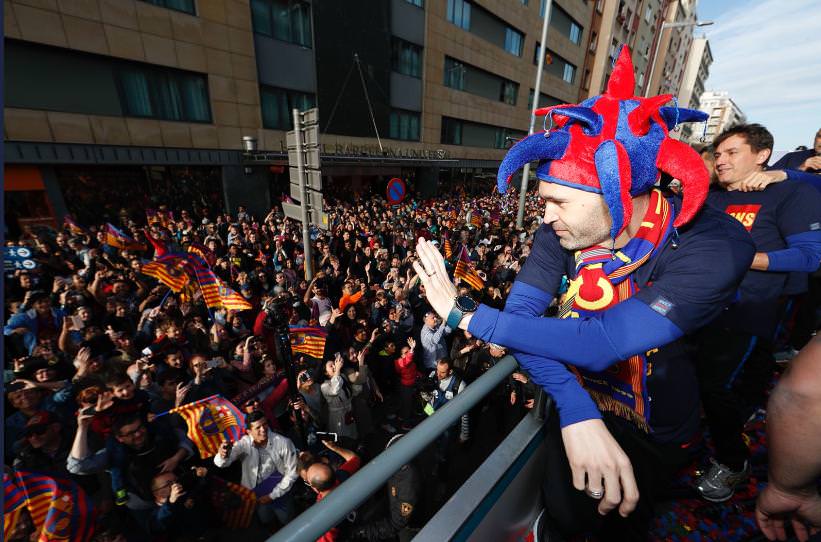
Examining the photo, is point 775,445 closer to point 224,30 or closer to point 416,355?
point 416,355

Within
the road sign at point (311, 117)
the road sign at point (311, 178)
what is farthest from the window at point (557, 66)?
the road sign at point (311, 178)

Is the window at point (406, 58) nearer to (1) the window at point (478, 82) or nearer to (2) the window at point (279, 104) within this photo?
(1) the window at point (478, 82)

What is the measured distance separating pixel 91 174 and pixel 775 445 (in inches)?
650

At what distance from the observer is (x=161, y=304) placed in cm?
633

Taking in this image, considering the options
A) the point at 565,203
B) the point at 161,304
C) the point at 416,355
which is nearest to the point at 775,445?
the point at 565,203

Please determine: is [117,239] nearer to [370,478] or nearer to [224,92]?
[224,92]

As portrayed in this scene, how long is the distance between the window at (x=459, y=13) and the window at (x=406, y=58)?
3.09 m

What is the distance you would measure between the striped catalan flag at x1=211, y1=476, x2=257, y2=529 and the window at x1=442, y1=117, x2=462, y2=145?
2235 centimetres

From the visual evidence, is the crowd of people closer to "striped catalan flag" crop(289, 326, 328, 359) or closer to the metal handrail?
"striped catalan flag" crop(289, 326, 328, 359)

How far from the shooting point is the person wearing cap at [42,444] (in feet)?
11.3

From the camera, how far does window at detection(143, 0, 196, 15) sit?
12.3 m

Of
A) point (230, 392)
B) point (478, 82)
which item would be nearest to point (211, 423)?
point (230, 392)

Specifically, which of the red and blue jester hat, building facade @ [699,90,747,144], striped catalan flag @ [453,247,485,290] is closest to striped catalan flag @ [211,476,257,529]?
the red and blue jester hat

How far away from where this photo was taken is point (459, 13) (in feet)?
70.3
